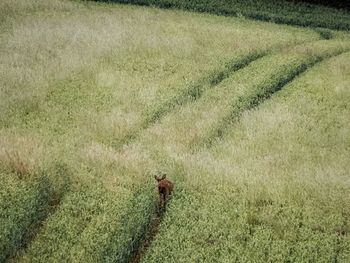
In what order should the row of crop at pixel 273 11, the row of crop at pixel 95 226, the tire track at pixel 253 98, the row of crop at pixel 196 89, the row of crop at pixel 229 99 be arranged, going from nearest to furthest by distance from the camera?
the row of crop at pixel 95 226 < the row of crop at pixel 229 99 < the tire track at pixel 253 98 < the row of crop at pixel 196 89 < the row of crop at pixel 273 11

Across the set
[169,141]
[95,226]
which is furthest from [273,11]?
[95,226]

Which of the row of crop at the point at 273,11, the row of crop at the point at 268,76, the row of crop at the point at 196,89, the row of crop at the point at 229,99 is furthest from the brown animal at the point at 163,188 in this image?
the row of crop at the point at 273,11

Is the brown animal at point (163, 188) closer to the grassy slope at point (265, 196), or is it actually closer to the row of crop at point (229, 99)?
the grassy slope at point (265, 196)

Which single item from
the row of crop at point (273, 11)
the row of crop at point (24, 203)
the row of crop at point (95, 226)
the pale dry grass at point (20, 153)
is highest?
the row of crop at point (273, 11)

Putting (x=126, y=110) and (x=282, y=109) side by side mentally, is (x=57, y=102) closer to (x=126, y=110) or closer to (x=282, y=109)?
(x=126, y=110)

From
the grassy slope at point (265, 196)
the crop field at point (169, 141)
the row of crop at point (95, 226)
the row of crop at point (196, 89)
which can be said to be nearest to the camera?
the row of crop at point (95, 226)

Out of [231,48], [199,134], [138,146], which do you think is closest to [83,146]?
[138,146]

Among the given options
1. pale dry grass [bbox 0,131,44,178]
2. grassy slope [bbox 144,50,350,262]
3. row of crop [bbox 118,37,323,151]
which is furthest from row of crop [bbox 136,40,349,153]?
pale dry grass [bbox 0,131,44,178]
